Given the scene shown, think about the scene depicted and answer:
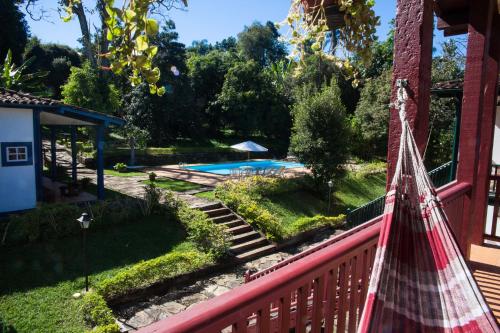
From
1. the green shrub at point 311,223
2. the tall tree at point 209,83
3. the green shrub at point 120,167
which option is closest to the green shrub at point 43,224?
the green shrub at point 311,223

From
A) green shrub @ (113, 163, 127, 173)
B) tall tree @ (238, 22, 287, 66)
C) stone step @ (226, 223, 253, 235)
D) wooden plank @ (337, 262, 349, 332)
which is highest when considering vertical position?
tall tree @ (238, 22, 287, 66)

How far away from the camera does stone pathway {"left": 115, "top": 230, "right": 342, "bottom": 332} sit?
7.31 meters

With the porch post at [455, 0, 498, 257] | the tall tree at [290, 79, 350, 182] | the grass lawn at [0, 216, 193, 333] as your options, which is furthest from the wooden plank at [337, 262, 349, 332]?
the tall tree at [290, 79, 350, 182]

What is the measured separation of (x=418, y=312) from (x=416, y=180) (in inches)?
24.7

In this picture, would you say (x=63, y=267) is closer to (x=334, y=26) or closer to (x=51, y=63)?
(x=334, y=26)

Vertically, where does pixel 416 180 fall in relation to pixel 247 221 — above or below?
above

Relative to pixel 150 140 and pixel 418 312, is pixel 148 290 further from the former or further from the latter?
pixel 150 140

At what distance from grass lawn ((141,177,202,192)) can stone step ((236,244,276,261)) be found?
511 centimetres

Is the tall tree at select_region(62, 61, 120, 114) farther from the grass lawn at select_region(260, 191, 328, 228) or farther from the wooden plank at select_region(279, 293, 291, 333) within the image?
the wooden plank at select_region(279, 293, 291, 333)

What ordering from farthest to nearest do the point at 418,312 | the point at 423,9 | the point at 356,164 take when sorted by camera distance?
the point at 356,164 < the point at 423,9 < the point at 418,312

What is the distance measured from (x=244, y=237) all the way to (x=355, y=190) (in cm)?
954

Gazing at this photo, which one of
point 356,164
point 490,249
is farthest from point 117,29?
point 356,164

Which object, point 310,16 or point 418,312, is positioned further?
point 310,16

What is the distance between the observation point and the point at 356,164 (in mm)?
25547
